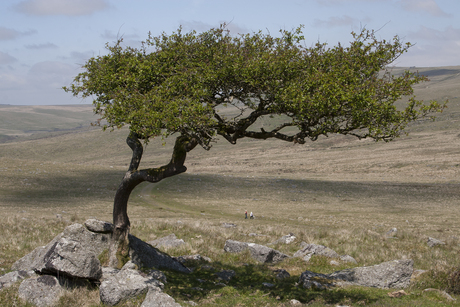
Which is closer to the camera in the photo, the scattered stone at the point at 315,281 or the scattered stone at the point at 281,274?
the scattered stone at the point at 315,281

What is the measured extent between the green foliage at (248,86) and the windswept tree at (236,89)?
0.04 m

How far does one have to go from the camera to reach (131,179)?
15.9 metres

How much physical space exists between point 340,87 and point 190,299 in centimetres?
887

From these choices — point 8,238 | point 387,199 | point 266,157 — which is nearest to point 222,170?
point 266,157

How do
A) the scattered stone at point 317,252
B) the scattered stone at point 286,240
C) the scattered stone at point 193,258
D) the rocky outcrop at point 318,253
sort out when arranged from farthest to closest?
the scattered stone at point 286,240 < the scattered stone at point 317,252 < the rocky outcrop at point 318,253 < the scattered stone at point 193,258

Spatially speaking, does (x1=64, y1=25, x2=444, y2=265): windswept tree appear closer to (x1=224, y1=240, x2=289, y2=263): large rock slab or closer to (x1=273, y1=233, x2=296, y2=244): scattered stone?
(x1=224, y1=240, x2=289, y2=263): large rock slab

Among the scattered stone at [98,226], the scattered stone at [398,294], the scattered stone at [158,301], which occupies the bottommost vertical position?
the scattered stone at [398,294]

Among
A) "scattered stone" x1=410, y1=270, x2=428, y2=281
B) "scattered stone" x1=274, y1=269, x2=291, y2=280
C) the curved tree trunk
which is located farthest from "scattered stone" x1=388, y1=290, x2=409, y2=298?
the curved tree trunk

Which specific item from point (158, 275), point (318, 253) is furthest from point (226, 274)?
point (318, 253)

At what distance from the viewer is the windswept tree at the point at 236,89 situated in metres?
13.2

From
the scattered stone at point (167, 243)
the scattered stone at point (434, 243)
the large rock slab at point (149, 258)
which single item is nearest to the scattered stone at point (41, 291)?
the large rock slab at point (149, 258)

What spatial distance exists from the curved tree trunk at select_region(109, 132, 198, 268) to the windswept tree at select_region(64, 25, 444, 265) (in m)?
0.04

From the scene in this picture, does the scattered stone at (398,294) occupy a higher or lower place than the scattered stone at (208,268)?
higher

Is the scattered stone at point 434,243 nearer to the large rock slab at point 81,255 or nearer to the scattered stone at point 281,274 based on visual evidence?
the scattered stone at point 281,274
